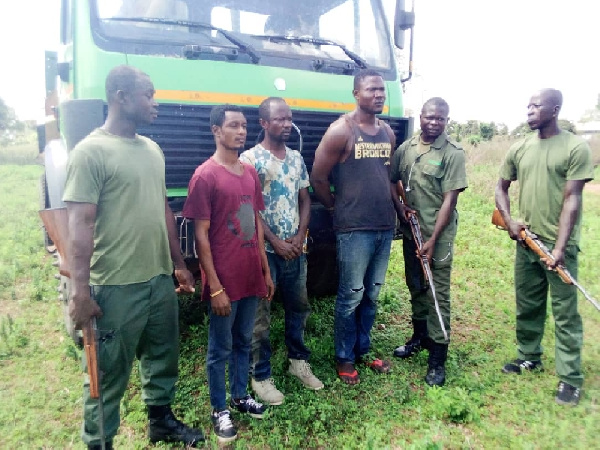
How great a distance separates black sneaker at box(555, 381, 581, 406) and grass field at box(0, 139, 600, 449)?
0.16 feet

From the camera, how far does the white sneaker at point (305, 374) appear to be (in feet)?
10.5

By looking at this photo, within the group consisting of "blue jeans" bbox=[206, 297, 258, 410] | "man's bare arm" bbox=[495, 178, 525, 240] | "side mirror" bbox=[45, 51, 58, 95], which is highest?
"side mirror" bbox=[45, 51, 58, 95]

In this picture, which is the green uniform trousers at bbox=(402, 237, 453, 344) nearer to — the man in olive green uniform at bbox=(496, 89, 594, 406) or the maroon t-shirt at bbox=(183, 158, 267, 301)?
the man in olive green uniform at bbox=(496, 89, 594, 406)

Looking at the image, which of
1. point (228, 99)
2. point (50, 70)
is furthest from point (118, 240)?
point (50, 70)

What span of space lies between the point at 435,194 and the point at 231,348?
1.66m

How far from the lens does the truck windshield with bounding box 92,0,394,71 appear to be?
3.02 m

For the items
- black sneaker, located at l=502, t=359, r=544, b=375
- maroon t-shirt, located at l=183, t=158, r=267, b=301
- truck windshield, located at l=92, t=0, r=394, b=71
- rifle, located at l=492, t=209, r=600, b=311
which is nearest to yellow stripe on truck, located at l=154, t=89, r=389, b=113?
truck windshield, located at l=92, t=0, r=394, b=71

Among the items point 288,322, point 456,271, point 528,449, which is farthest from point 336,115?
point 456,271

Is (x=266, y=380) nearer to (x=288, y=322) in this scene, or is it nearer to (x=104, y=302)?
(x=288, y=322)

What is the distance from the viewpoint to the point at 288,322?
3.25 meters

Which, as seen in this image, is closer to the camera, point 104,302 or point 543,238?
point 104,302

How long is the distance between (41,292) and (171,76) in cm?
312

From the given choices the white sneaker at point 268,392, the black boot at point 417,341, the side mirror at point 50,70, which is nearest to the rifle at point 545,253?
the black boot at point 417,341

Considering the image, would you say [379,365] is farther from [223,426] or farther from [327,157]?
[327,157]
